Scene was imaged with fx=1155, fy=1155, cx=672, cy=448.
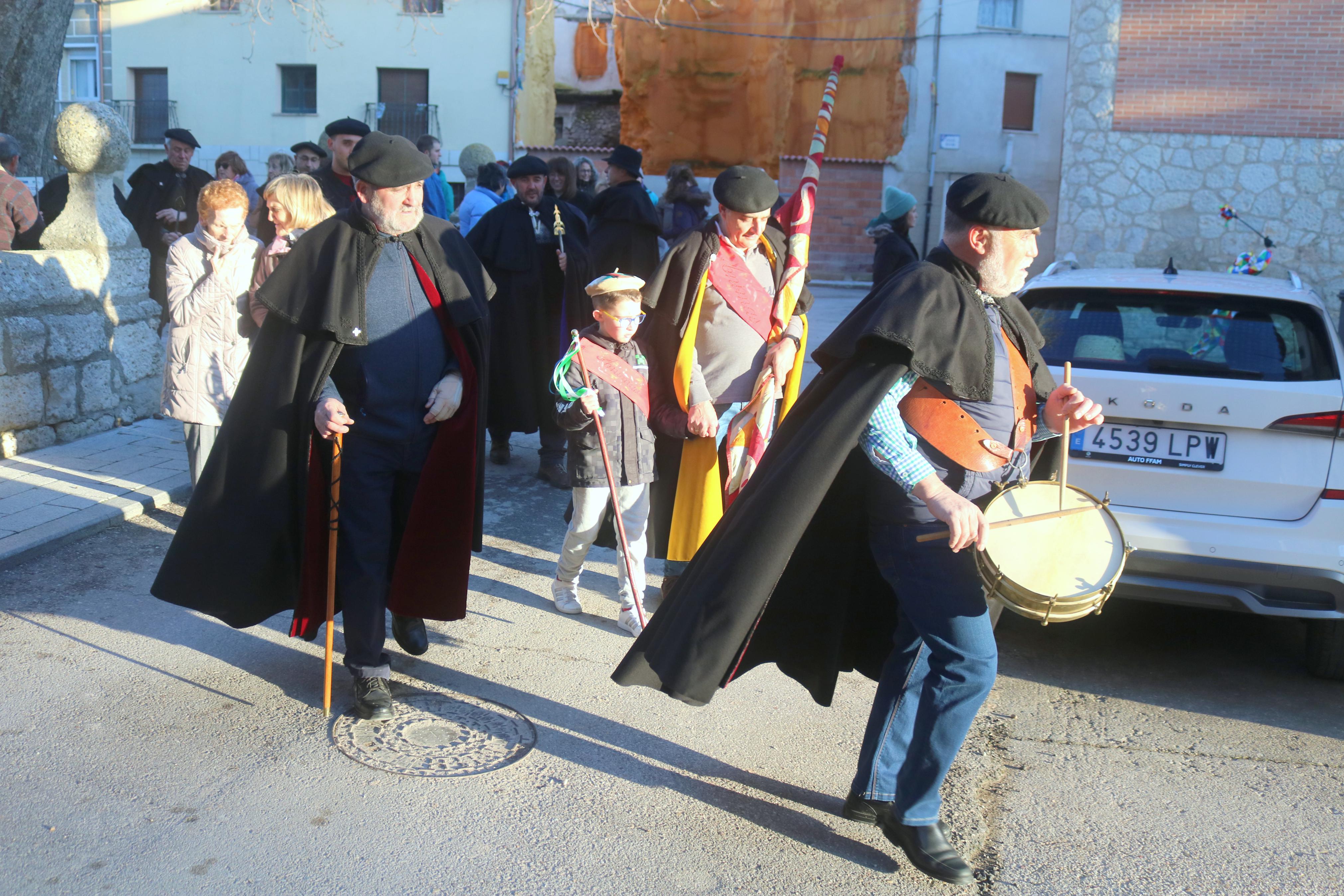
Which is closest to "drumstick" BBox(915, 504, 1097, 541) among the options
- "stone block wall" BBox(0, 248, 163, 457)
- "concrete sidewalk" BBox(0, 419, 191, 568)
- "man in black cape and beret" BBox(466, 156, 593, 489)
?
"concrete sidewalk" BBox(0, 419, 191, 568)

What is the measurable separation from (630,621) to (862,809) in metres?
1.72

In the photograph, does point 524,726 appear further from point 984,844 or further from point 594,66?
point 594,66

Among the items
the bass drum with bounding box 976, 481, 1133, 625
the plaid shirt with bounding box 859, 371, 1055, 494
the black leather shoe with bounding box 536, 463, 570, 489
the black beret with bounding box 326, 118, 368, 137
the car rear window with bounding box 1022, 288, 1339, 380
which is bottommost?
the black leather shoe with bounding box 536, 463, 570, 489

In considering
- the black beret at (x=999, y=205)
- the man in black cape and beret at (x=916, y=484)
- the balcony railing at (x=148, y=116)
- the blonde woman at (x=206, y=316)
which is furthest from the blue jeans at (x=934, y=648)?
the balcony railing at (x=148, y=116)

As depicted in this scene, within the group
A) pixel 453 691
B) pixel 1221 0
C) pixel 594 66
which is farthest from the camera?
pixel 594 66

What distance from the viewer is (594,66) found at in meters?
31.2

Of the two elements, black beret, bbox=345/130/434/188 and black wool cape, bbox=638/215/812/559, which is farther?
black wool cape, bbox=638/215/812/559

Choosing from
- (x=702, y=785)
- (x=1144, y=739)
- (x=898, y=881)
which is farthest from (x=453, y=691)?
(x=1144, y=739)

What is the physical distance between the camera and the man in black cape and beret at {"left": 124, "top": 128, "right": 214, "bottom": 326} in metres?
10.2

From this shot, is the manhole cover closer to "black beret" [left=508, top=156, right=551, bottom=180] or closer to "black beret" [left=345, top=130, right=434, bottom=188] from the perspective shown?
"black beret" [left=345, top=130, right=434, bottom=188]

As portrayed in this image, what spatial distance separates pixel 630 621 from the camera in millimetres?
4906

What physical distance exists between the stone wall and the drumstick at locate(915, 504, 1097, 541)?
15.8 meters

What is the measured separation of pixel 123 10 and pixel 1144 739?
3470cm

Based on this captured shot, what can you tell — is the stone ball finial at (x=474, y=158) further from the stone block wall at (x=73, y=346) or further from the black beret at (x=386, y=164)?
the black beret at (x=386, y=164)
